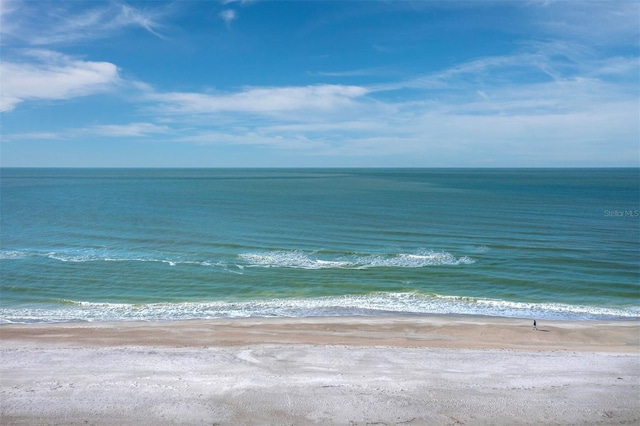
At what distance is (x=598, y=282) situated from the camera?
3725cm

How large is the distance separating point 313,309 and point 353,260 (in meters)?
12.3

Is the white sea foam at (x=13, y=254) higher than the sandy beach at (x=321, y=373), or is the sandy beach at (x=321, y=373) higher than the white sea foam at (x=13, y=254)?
the white sea foam at (x=13, y=254)

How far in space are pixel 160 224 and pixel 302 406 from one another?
52393 millimetres

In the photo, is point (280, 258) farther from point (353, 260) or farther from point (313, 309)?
point (313, 309)

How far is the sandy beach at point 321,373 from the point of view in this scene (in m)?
17.1

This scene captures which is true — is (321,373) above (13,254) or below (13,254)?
below

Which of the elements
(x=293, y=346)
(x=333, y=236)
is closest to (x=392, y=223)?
(x=333, y=236)

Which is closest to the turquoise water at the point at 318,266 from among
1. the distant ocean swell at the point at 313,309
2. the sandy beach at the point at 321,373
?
the distant ocean swell at the point at 313,309

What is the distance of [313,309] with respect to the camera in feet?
107

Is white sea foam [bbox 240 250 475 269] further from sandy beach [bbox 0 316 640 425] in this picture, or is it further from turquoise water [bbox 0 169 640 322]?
sandy beach [bbox 0 316 640 425]

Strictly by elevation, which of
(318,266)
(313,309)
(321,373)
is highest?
(318,266)

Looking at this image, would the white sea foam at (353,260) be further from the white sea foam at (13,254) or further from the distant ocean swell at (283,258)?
the white sea foam at (13,254)

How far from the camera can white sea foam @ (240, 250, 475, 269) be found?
139 feet

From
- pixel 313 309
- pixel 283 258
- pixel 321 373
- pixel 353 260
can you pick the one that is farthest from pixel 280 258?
pixel 321 373
